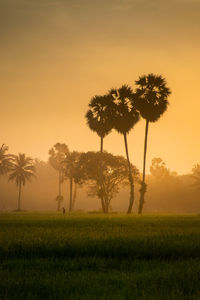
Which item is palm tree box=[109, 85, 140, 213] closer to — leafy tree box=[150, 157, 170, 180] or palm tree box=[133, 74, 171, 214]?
palm tree box=[133, 74, 171, 214]

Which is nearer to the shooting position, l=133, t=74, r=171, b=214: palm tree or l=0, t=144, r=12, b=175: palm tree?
l=133, t=74, r=171, b=214: palm tree

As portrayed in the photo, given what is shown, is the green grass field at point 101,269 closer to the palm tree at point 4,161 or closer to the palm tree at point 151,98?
the palm tree at point 151,98

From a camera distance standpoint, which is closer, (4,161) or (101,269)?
(101,269)

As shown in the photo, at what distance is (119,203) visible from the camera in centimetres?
14700

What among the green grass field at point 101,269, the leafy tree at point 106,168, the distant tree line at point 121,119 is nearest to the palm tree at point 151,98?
the distant tree line at point 121,119

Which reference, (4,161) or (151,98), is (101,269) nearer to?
(151,98)

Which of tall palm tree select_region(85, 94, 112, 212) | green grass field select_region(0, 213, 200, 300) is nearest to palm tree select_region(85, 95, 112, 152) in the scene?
tall palm tree select_region(85, 94, 112, 212)

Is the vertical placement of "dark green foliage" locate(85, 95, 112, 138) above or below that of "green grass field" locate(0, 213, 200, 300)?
above

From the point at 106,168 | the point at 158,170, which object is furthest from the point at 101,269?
the point at 158,170

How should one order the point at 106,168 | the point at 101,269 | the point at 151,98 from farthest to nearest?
1. the point at 106,168
2. the point at 151,98
3. the point at 101,269

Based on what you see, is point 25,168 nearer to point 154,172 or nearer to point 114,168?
A: point 114,168

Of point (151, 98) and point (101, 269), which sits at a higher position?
point (151, 98)

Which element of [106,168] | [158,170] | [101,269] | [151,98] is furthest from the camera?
[158,170]

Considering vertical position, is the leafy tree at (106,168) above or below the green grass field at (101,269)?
above
